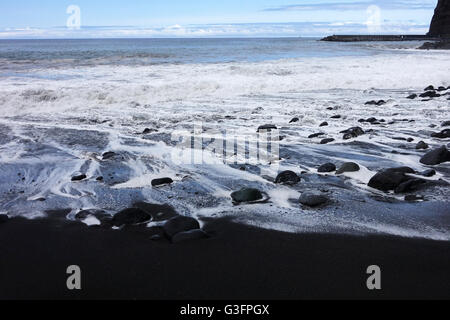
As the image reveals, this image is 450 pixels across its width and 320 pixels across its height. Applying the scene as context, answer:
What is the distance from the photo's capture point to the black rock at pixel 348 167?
13.5 feet

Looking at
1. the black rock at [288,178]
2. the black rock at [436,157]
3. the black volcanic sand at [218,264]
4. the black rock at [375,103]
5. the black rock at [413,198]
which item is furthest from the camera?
the black rock at [375,103]

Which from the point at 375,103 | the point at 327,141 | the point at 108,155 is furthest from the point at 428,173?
the point at 375,103

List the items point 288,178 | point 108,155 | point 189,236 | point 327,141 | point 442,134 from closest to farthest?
point 189,236
point 288,178
point 108,155
point 327,141
point 442,134

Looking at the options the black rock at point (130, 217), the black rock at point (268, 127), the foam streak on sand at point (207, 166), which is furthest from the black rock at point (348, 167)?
the black rock at point (268, 127)

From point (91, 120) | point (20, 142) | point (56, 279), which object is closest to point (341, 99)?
point (91, 120)

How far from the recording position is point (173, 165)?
4.57 m

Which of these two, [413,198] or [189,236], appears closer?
[189,236]

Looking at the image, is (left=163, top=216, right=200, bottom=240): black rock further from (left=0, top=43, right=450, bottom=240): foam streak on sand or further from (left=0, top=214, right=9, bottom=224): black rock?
(left=0, top=214, right=9, bottom=224): black rock

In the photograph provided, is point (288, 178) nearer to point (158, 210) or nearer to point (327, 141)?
point (158, 210)

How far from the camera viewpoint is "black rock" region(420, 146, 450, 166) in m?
4.27

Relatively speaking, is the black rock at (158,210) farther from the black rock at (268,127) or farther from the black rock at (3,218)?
the black rock at (268,127)

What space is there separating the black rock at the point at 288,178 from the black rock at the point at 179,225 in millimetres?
1183

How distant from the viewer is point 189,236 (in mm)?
2779

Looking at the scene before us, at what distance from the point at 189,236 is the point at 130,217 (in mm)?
522
